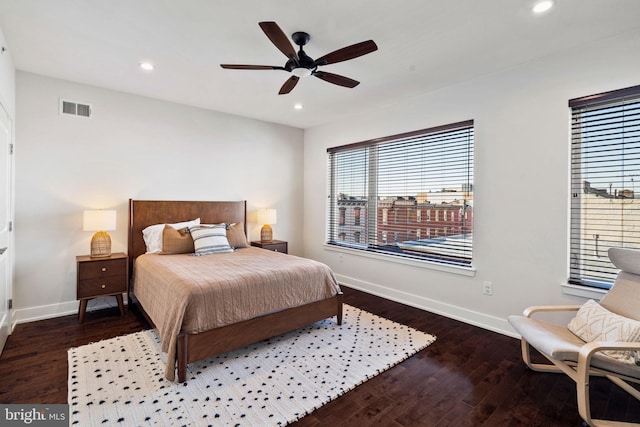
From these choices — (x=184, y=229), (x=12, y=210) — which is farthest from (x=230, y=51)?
(x=12, y=210)

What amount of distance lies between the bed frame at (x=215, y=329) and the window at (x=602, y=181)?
224 centimetres

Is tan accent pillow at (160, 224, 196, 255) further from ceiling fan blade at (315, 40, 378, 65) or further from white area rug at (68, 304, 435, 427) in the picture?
ceiling fan blade at (315, 40, 378, 65)

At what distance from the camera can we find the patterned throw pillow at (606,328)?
1938 millimetres

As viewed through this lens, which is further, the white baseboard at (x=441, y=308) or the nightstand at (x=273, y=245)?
the nightstand at (x=273, y=245)

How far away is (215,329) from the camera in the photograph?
7.98 feet

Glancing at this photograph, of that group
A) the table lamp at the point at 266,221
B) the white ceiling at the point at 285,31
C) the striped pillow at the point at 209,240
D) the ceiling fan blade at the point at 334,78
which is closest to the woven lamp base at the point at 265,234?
the table lamp at the point at 266,221

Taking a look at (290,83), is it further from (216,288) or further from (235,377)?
(235,377)

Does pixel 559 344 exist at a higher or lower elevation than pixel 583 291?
lower

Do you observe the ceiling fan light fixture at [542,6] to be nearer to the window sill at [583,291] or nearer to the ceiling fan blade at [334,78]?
the ceiling fan blade at [334,78]

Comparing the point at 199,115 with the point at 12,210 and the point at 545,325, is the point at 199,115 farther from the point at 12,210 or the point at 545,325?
the point at 545,325

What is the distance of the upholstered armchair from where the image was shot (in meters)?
1.81

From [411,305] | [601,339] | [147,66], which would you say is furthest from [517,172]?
[147,66]

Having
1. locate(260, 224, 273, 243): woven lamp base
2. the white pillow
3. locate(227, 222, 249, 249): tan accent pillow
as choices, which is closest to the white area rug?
the white pillow

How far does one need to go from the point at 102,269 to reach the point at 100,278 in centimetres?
10
